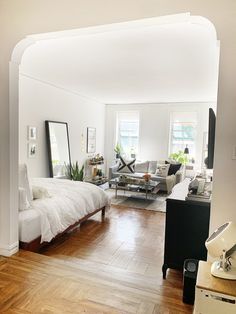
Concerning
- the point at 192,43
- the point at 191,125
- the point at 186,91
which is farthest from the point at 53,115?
the point at 191,125

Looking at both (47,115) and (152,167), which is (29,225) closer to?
(47,115)

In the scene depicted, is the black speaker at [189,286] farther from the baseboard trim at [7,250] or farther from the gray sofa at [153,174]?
the gray sofa at [153,174]

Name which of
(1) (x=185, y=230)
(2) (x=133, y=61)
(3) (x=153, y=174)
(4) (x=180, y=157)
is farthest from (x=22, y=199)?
(4) (x=180, y=157)

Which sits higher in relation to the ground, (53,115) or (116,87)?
(116,87)

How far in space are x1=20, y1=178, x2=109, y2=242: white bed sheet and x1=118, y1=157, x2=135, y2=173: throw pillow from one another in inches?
103

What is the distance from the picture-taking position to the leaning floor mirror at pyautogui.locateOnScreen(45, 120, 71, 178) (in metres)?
5.39

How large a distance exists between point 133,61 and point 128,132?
4.49 m

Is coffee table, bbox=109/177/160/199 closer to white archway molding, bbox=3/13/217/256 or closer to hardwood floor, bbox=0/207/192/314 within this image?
hardwood floor, bbox=0/207/192/314

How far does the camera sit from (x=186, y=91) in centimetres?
577

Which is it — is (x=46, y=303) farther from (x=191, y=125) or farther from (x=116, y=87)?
(x=191, y=125)

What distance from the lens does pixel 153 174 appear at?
23.0 ft

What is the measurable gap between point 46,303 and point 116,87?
4540mm

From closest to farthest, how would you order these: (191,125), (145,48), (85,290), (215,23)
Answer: (215,23) < (85,290) < (145,48) < (191,125)

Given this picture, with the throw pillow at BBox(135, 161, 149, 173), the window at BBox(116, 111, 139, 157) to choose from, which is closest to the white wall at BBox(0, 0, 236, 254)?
the throw pillow at BBox(135, 161, 149, 173)
